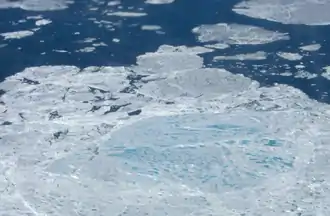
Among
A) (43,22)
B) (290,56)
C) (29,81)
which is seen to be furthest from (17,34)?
(290,56)

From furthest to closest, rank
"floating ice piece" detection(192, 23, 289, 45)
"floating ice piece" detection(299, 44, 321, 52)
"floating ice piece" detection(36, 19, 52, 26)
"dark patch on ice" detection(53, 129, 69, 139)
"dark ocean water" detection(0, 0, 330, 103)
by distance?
1. "floating ice piece" detection(36, 19, 52, 26)
2. "floating ice piece" detection(192, 23, 289, 45)
3. "floating ice piece" detection(299, 44, 321, 52)
4. "dark ocean water" detection(0, 0, 330, 103)
5. "dark patch on ice" detection(53, 129, 69, 139)

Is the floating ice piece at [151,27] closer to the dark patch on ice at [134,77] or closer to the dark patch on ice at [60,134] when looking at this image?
the dark patch on ice at [134,77]

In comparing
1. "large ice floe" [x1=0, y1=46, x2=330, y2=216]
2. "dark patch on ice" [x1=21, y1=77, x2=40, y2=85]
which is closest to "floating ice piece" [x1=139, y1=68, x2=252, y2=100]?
"large ice floe" [x1=0, y1=46, x2=330, y2=216]

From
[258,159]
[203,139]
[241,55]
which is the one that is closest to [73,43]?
[241,55]

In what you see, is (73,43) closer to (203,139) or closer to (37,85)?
(37,85)

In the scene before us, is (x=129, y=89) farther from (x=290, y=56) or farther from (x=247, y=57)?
(x=290, y=56)

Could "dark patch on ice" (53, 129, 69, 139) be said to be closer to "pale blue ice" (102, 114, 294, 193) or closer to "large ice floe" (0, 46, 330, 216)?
"large ice floe" (0, 46, 330, 216)
